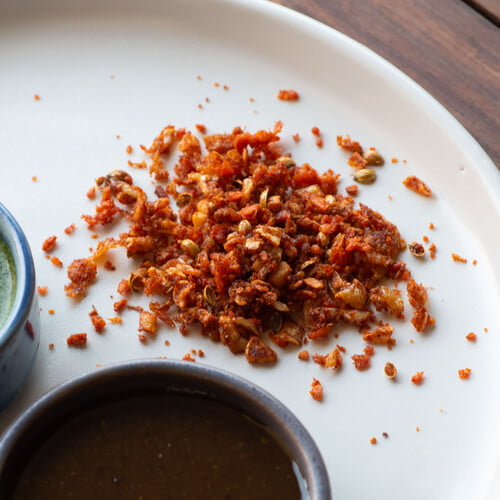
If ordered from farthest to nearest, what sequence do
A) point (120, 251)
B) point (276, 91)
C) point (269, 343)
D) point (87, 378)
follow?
point (276, 91) < point (120, 251) < point (269, 343) < point (87, 378)

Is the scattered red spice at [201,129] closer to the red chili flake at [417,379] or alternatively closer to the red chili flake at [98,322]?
the red chili flake at [98,322]

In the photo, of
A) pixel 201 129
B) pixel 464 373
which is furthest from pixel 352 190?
pixel 464 373

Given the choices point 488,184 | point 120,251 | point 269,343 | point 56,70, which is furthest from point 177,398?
point 56,70

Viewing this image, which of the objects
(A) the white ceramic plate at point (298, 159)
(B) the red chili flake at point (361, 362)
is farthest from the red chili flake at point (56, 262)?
(B) the red chili flake at point (361, 362)

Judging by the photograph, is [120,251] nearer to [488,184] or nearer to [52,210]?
[52,210]

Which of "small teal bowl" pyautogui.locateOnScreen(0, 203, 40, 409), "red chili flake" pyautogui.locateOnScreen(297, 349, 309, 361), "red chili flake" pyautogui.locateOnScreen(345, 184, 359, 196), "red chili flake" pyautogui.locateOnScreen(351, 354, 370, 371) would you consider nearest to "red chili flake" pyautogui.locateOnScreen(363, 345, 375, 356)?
"red chili flake" pyautogui.locateOnScreen(351, 354, 370, 371)

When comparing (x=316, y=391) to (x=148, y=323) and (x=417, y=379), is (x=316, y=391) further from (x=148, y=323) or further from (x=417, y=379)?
(x=148, y=323)
